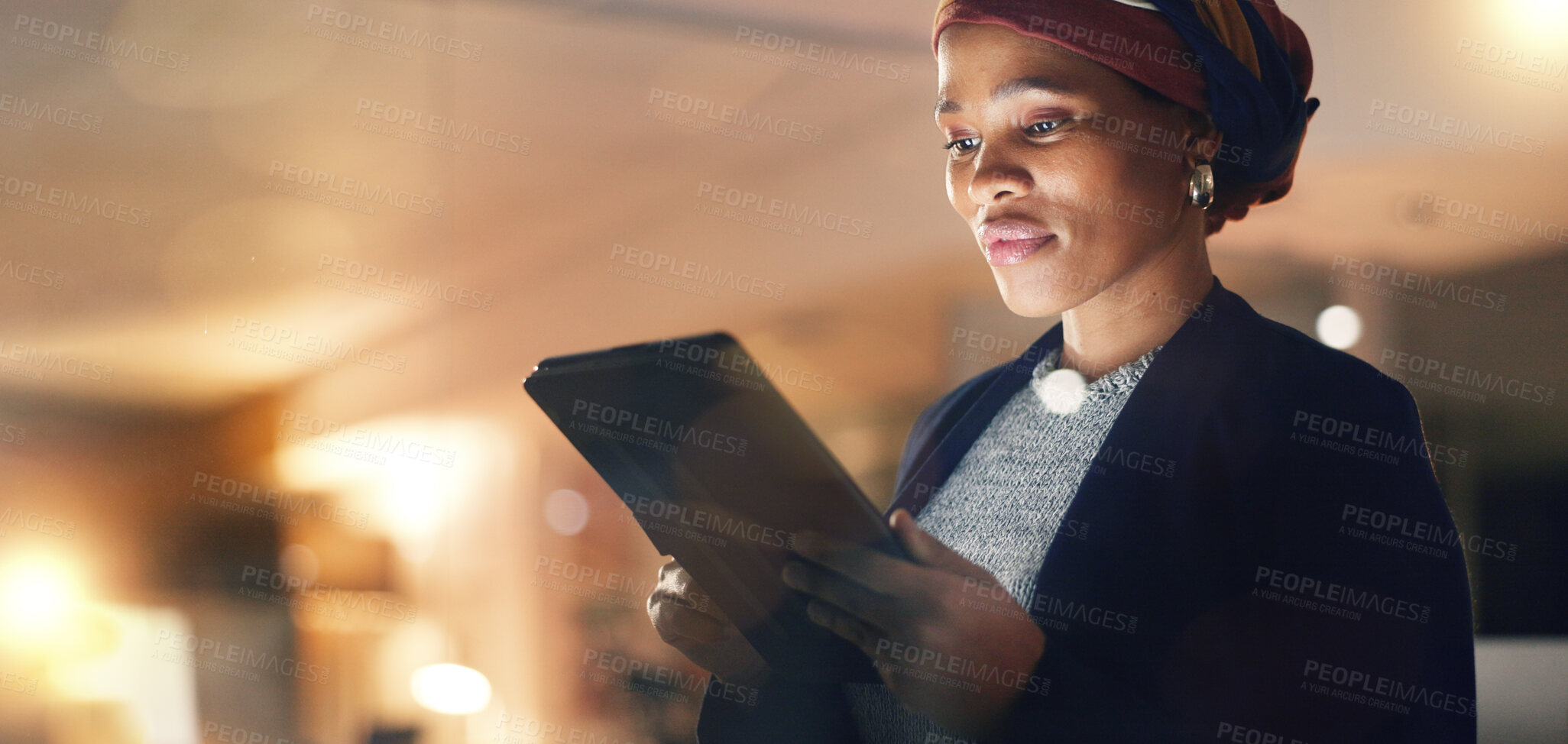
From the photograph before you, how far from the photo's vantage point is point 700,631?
1.08 m

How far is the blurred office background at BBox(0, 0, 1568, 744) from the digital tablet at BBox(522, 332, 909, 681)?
2.02 m

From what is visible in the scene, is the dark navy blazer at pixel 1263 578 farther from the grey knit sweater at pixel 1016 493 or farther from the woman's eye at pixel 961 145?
the woman's eye at pixel 961 145

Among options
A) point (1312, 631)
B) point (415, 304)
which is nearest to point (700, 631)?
point (1312, 631)

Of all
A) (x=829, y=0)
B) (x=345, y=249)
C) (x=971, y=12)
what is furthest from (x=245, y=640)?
(x=971, y=12)

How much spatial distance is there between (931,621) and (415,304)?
2755 millimetres

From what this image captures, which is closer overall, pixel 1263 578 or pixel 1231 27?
pixel 1263 578

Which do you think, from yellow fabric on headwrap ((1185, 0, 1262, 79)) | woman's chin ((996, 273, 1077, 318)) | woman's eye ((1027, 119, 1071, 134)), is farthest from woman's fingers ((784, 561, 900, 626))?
yellow fabric on headwrap ((1185, 0, 1262, 79))

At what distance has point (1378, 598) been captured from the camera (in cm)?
81

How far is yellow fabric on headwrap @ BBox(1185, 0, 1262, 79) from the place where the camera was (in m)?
0.96

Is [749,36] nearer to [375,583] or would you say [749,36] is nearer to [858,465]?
[858,465]

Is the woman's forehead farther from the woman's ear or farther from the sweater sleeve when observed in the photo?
the sweater sleeve

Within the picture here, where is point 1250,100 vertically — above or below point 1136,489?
above

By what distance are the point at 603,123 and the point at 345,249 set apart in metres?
0.96

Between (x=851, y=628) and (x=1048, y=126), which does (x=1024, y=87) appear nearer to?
(x=1048, y=126)
